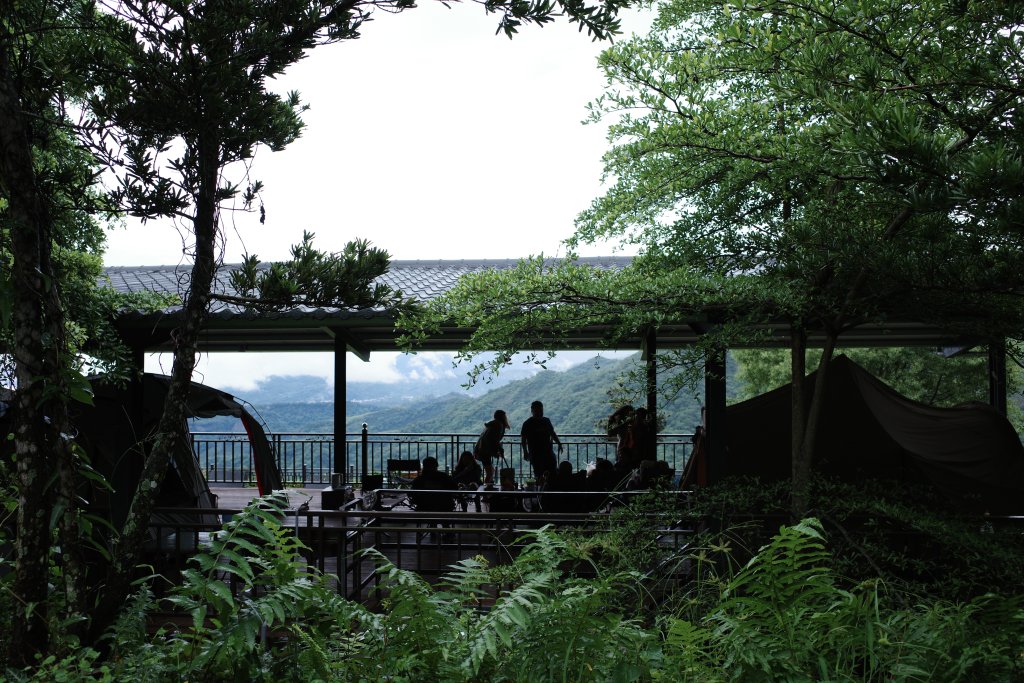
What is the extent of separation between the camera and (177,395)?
3.33 meters

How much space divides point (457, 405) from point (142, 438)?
910 inches

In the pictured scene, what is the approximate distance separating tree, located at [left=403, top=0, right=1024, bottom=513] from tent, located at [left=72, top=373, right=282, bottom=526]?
16.1 feet

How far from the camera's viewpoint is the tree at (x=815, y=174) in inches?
114

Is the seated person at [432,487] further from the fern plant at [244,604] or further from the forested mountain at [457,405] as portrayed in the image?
the forested mountain at [457,405]

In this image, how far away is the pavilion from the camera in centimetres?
701

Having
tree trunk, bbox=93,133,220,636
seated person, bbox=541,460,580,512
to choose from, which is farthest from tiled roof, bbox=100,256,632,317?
tree trunk, bbox=93,133,220,636

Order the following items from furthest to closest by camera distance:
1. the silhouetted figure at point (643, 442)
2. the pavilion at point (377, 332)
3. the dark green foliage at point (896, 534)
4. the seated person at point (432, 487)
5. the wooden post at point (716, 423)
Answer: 1. the silhouetted figure at point (643, 442)
2. the seated person at point (432, 487)
3. the pavilion at point (377, 332)
4. the wooden post at point (716, 423)
5. the dark green foliage at point (896, 534)

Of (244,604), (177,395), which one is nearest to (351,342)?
(177,395)

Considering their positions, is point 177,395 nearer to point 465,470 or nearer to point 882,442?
point 882,442

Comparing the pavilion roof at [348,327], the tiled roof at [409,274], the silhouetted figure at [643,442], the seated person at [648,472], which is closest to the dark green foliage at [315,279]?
the pavilion roof at [348,327]

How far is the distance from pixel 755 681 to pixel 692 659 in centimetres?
24

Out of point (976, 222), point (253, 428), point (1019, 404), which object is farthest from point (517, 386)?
point (976, 222)

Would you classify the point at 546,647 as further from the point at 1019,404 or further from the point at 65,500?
the point at 1019,404

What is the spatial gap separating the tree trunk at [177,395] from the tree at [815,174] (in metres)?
1.95
